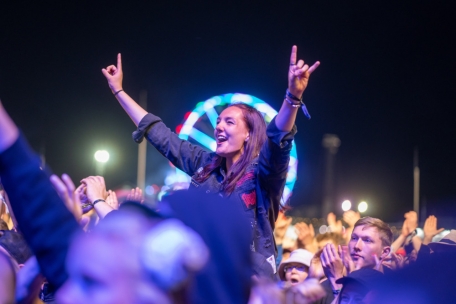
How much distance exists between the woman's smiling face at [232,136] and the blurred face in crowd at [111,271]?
2.16 metres

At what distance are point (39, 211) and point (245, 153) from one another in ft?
6.25

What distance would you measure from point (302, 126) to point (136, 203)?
80.4ft

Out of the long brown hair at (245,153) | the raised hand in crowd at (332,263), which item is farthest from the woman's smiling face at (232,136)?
the raised hand in crowd at (332,263)

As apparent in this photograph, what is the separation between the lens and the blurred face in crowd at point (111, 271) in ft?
2.94

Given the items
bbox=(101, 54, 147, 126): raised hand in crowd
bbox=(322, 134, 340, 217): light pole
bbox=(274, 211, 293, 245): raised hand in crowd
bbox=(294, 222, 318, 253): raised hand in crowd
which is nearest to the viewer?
bbox=(101, 54, 147, 126): raised hand in crowd

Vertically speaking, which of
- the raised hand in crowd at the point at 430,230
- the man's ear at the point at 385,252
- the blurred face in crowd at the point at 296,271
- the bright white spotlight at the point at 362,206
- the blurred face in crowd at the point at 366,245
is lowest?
the bright white spotlight at the point at 362,206

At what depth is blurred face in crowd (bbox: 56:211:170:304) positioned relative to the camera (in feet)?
2.94

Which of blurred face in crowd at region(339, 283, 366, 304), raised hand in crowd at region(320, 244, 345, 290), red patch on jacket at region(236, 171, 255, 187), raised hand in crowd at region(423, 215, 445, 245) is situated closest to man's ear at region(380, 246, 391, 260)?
raised hand in crowd at region(320, 244, 345, 290)

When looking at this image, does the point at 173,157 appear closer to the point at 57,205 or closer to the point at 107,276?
the point at 57,205

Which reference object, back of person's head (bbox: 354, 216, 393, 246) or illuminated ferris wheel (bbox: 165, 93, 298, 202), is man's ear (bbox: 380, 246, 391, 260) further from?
illuminated ferris wheel (bbox: 165, 93, 298, 202)

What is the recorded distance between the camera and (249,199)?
110 inches

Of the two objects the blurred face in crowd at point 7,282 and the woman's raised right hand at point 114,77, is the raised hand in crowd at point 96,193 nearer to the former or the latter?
the blurred face in crowd at point 7,282

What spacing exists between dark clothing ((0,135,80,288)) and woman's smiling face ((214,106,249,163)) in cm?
185

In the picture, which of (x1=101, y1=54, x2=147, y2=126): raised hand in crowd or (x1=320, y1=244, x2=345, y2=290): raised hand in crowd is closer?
(x1=320, y1=244, x2=345, y2=290): raised hand in crowd
